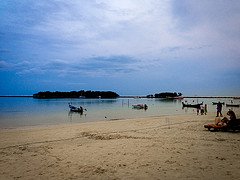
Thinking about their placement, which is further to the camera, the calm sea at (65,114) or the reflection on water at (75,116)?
the reflection on water at (75,116)

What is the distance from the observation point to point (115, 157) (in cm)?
892

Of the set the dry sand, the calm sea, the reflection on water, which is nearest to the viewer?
the dry sand

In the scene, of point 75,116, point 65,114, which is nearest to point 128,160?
point 75,116

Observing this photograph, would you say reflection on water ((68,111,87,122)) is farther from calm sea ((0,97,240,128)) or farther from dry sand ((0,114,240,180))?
dry sand ((0,114,240,180))

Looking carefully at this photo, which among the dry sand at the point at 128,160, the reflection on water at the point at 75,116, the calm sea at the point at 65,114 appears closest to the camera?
the dry sand at the point at 128,160

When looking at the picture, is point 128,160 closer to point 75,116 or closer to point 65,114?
point 75,116

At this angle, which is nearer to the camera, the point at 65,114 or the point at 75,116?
the point at 75,116

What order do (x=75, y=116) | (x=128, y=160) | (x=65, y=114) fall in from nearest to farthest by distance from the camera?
(x=128, y=160) < (x=75, y=116) < (x=65, y=114)

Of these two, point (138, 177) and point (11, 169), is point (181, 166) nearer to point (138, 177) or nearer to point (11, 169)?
point (138, 177)

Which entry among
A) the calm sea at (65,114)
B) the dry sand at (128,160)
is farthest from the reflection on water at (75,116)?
the dry sand at (128,160)

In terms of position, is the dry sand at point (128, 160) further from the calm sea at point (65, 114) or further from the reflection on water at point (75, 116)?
the reflection on water at point (75, 116)

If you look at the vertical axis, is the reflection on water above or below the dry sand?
below

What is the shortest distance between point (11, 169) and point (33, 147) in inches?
147

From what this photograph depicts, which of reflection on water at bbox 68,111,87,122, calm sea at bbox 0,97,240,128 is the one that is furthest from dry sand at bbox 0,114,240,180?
reflection on water at bbox 68,111,87,122
